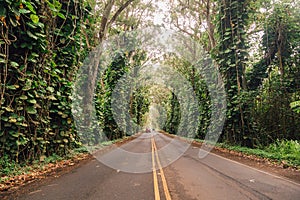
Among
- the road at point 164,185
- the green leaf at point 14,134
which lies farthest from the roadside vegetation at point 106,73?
the road at point 164,185

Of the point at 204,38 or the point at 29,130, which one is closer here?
the point at 29,130

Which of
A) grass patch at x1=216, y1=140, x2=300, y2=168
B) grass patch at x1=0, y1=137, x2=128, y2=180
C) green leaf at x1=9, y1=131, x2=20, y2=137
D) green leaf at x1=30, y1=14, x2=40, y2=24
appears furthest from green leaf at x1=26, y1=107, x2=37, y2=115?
grass patch at x1=216, y1=140, x2=300, y2=168

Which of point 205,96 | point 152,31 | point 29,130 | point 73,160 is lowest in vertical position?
point 73,160

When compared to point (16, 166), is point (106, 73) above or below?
above

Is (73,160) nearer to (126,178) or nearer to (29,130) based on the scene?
(29,130)

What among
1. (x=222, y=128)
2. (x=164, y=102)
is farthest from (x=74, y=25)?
(x=164, y=102)

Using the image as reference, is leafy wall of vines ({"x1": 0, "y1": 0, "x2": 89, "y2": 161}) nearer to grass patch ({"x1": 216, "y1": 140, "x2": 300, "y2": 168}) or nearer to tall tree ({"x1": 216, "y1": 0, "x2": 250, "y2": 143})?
grass patch ({"x1": 216, "y1": 140, "x2": 300, "y2": 168})

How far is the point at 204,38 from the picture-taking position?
2438 cm

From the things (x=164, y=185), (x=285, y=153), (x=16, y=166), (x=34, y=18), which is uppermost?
(x=34, y=18)

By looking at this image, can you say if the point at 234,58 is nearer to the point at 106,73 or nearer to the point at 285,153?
the point at 285,153

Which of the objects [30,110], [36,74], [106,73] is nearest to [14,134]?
[30,110]

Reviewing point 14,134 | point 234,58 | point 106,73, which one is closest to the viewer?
point 14,134

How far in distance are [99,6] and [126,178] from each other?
54.3 ft

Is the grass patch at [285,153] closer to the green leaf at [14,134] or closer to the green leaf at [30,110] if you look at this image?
the green leaf at [30,110]
